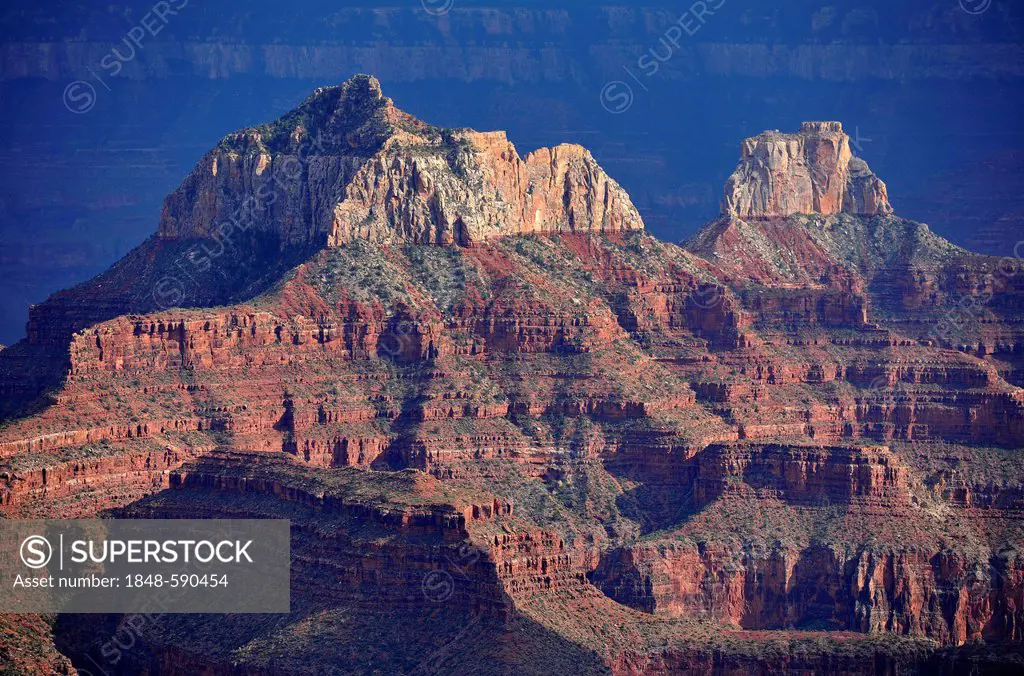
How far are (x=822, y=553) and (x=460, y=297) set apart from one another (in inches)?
830

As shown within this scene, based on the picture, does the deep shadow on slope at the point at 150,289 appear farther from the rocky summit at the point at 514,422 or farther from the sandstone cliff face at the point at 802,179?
the sandstone cliff face at the point at 802,179

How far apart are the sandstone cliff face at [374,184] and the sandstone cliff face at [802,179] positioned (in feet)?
62.5

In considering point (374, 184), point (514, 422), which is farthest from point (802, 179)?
→ point (514, 422)

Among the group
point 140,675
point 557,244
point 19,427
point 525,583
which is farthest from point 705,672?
point 557,244

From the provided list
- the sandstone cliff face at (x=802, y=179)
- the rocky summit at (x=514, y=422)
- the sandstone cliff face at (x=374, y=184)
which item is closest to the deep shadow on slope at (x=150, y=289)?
the rocky summit at (x=514, y=422)

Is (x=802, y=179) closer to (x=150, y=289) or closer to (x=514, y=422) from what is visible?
(x=514, y=422)

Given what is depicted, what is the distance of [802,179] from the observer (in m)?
194

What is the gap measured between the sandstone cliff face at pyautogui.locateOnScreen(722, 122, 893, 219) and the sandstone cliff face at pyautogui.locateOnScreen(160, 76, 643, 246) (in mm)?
19055

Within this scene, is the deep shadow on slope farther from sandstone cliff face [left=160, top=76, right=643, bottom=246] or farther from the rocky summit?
sandstone cliff face [left=160, top=76, right=643, bottom=246]

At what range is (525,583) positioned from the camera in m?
126

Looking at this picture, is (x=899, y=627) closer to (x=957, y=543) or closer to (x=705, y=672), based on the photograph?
(x=957, y=543)

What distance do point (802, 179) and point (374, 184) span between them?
3694 cm

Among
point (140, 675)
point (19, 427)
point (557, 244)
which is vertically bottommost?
point (140, 675)

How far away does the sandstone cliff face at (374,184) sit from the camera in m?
164
